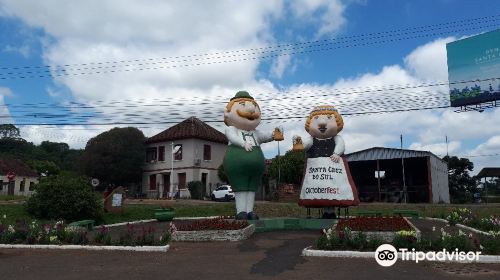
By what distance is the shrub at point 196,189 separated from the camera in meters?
38.8

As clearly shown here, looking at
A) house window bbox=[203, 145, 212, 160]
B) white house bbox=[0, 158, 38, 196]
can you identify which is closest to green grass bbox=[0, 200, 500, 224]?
house window bbox=[203, 145, 212, 160]

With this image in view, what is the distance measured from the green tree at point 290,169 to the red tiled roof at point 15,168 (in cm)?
3002

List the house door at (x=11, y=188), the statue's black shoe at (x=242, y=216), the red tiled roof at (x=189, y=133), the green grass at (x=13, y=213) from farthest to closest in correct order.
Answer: the house door at (x=11, y=188) < the red tiled roof at (x=189, y=133) < the green grass at (x=13, y=213) < the statue's black shoe at (x=242, y=216)

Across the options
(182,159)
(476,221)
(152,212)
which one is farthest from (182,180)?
(476,221)

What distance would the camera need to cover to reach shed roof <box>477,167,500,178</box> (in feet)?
148

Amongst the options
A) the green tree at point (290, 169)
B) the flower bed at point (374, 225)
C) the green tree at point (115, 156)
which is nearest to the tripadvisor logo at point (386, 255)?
the flower bed at point (374, 225)

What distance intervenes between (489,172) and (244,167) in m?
38.4

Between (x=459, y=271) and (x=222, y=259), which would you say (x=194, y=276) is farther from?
(x=459, y=271)

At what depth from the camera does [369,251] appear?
1044 centimetres

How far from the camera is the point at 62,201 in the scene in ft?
58.9

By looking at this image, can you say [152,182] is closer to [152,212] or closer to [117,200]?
[152,212]

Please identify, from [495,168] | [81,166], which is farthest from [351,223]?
[495,168]

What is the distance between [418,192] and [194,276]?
34047mm

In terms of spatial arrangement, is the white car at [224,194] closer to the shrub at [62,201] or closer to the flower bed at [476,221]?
the shrub at [62,201]
